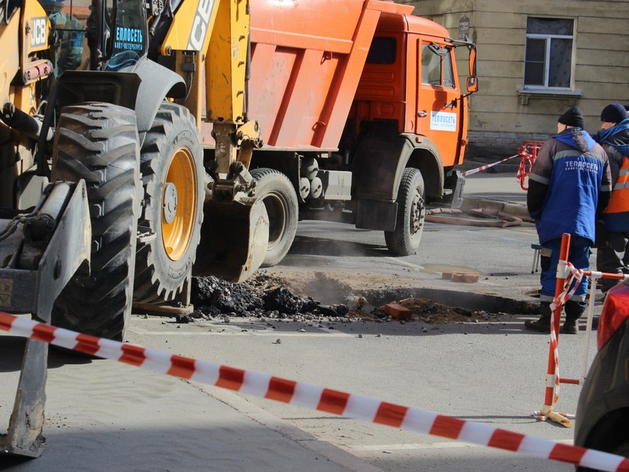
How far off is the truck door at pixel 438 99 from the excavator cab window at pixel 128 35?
6.13 meters

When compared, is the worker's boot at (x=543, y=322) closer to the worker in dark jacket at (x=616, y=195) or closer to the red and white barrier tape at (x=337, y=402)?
the worker in dark jacket at (x=616, y=195)

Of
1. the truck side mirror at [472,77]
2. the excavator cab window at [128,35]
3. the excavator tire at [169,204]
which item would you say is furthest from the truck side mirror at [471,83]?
the excavator cab window at [128,35]

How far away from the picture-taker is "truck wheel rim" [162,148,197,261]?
7500 mm

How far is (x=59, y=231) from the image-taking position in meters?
4.74

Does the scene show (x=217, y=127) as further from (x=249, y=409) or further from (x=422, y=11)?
(x=422, y=11)

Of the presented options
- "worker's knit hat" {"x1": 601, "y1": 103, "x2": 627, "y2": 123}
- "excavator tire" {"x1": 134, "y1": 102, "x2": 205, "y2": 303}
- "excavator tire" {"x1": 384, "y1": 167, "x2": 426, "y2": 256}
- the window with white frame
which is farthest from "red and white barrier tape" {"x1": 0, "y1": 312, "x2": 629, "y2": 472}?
the window with white frame

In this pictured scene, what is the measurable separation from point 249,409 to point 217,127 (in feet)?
14.0

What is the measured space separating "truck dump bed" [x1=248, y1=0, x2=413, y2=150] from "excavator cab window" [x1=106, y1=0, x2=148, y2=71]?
8.67ft

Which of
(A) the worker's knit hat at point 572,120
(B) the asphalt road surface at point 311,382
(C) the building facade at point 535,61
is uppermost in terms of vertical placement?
(C) the building facade at point 535,61

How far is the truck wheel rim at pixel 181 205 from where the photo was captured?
7.50 meters

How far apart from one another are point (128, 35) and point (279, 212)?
407 cm

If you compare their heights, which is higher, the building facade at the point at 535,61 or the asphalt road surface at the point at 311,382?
the building facade at the point at 535,61

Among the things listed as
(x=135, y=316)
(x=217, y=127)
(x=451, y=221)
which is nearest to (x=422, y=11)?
(x=451, y=221)

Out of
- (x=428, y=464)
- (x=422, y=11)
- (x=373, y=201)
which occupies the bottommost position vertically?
(x=428, y=464)
